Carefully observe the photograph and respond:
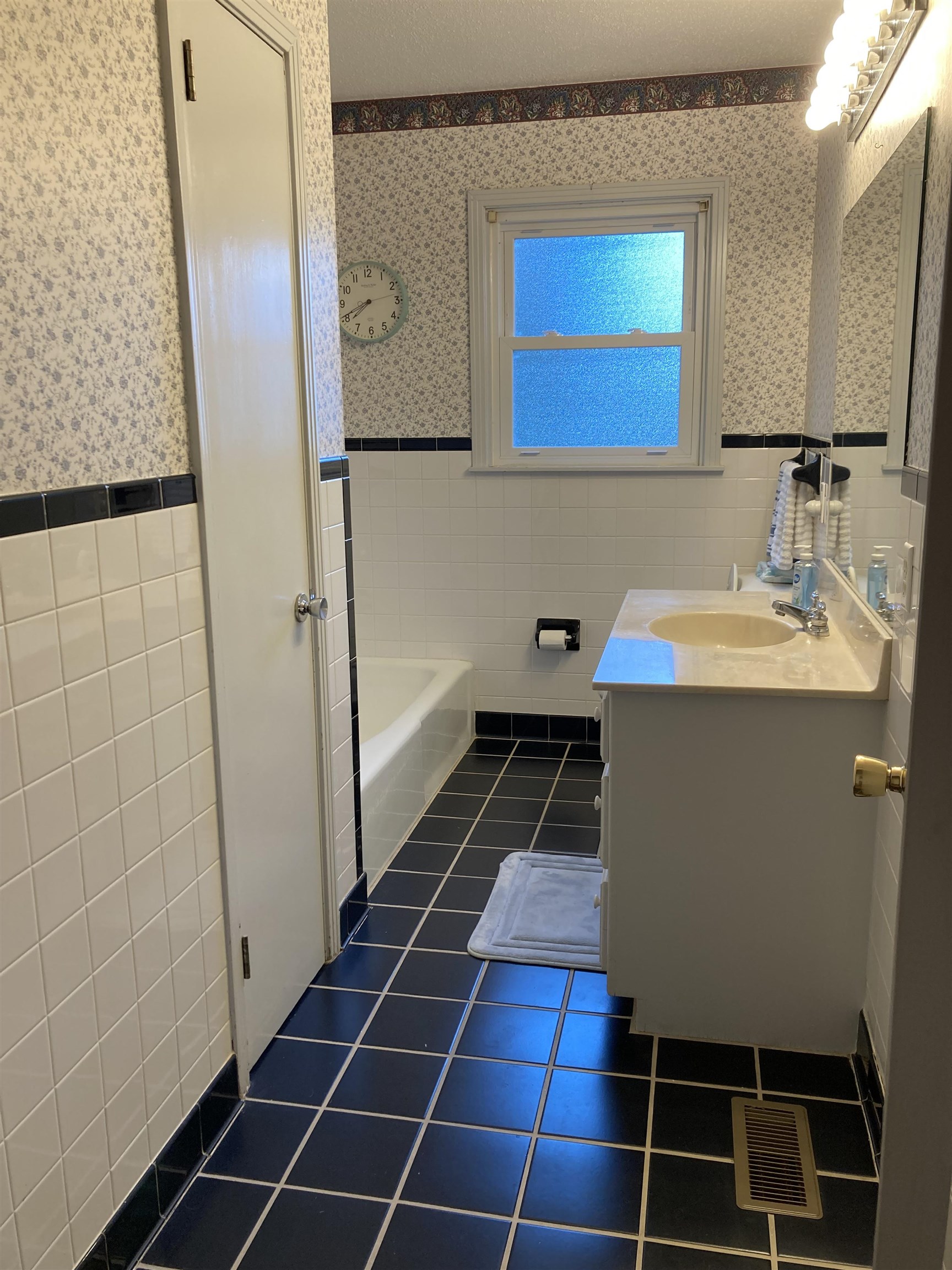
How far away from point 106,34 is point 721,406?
9.39 ft

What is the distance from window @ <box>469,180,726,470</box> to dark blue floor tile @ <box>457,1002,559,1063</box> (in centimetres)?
237

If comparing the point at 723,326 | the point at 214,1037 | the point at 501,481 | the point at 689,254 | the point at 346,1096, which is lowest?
the point at 346,1096

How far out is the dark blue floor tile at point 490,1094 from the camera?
1.97 metres

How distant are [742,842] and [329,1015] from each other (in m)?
1.03

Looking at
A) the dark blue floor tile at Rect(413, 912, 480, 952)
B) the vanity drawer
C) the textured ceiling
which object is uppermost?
the textured ceiling

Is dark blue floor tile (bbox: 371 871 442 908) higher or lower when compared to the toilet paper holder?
lower

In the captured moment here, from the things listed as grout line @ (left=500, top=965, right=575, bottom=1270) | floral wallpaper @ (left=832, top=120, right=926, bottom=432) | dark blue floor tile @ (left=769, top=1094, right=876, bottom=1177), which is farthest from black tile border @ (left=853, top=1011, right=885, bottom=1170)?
floral wallpaper @ (left=832, top=120, right=926, bottom=432)

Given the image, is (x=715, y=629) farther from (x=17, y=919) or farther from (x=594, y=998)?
(x=17, y=919)

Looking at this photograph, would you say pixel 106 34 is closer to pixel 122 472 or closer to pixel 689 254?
pixel 122 472

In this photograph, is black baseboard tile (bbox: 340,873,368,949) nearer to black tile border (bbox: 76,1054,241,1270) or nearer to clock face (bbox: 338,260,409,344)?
black tile border (bbox: 76,1054,241,1270)

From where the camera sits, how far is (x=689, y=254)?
3.89 metres

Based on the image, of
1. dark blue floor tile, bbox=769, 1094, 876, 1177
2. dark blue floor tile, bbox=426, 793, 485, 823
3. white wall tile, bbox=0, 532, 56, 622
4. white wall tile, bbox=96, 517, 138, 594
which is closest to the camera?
white wall tile, bbox=0, 532, 56, 622

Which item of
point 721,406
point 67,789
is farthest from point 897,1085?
point 721,406

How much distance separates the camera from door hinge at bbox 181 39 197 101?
1.72m
